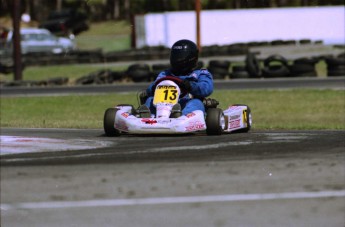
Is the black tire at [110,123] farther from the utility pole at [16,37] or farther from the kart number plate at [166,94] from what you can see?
the utility pole at [16,37]

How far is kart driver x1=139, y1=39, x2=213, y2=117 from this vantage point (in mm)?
9336

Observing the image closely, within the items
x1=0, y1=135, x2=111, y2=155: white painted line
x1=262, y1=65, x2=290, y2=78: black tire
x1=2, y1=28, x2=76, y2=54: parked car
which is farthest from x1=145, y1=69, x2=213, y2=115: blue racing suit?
x1=2, y1=28, x2=76, y2=54: parked car

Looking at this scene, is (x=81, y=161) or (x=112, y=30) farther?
(x=112, y=30)

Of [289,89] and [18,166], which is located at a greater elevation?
[18,166]

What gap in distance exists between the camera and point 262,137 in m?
8.37

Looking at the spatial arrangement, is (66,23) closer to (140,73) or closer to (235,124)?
(140,73)

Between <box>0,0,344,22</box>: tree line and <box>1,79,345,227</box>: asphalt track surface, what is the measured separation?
38.4 metres

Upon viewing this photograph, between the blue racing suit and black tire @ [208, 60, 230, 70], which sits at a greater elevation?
the blue racing suit

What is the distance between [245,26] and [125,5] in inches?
1136

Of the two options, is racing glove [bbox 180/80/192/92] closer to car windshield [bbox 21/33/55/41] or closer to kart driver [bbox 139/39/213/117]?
kart driver [bbox 139/39/213/117]

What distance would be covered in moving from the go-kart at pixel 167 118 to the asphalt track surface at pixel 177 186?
4.65 feet

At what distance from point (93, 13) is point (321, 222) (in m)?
62.7

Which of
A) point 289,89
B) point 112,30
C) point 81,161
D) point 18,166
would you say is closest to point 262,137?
point 81,161

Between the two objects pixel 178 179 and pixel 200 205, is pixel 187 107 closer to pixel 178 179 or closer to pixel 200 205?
pixel 178 179
